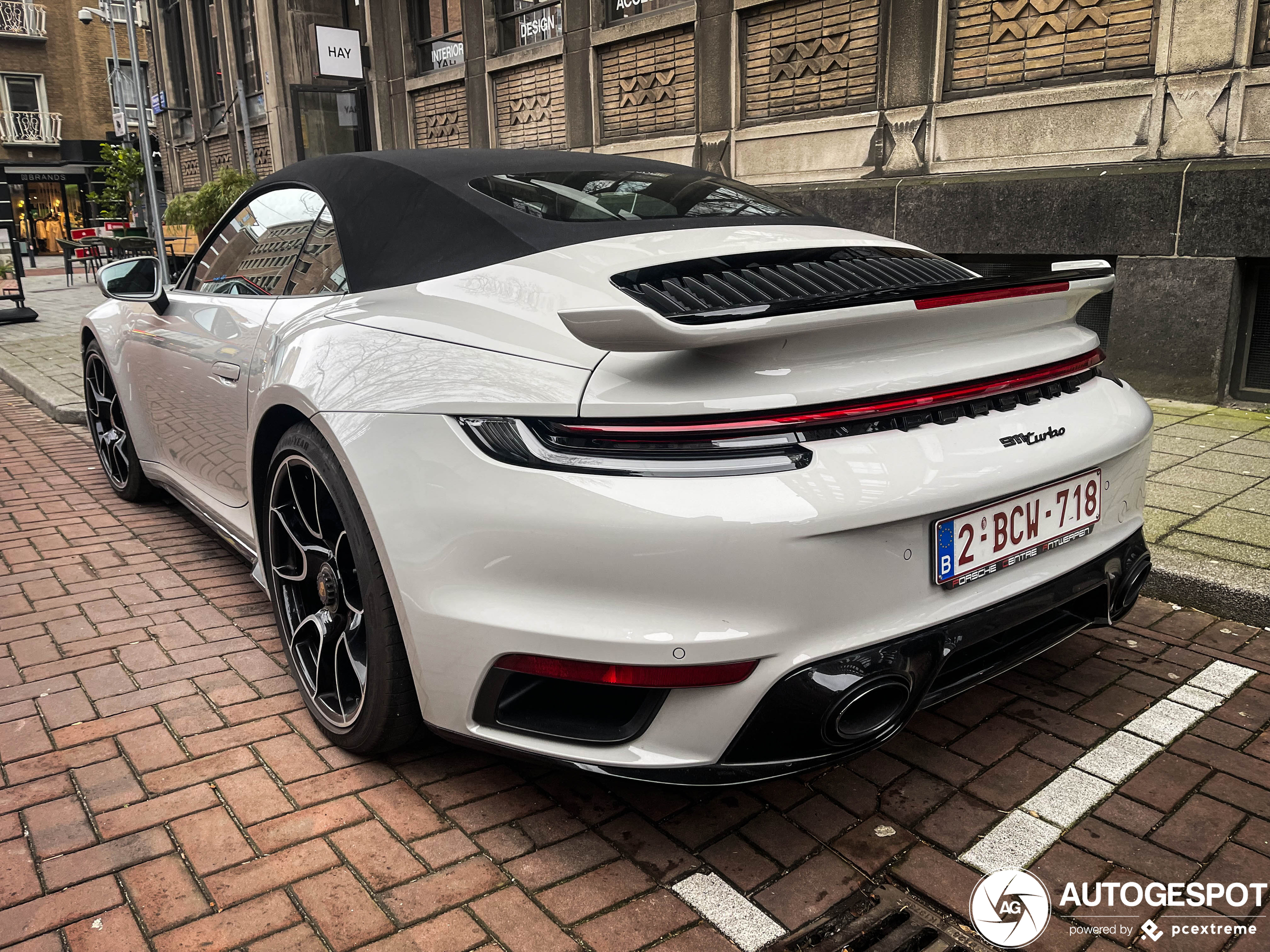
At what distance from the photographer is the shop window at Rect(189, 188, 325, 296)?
9.80 ft

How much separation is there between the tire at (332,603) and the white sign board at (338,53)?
13.1m

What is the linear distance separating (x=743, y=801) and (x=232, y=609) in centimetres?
205

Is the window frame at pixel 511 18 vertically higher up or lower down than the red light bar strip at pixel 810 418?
higher up

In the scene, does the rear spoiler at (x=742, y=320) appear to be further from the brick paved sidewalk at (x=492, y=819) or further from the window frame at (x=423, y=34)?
the window frame at (x=423, y=34)

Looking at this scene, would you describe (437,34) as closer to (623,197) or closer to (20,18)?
(623,197)

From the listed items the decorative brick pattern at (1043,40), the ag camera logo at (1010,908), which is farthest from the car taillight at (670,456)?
the decorative brick pattern at (1043,40)

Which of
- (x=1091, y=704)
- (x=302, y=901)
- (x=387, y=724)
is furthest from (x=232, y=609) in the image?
(x=1091, y=704)

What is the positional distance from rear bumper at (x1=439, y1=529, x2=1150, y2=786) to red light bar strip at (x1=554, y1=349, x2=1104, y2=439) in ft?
1.42

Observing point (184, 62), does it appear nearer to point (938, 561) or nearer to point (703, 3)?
point (703, 3)

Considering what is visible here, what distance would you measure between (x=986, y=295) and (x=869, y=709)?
0.89 meters

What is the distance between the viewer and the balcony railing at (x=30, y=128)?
37844 millimetres

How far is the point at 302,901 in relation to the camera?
1924 mm

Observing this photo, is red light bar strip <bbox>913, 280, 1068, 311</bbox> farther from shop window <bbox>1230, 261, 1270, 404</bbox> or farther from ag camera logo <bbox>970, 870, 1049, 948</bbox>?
shop window <bbox>1230, 261, 1270, 404</bbox>

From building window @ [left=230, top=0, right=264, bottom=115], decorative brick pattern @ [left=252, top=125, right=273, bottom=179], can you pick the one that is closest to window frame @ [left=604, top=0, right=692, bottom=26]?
decorative brick pattern @ [left=252, top=125, right=273, bottom=179]
